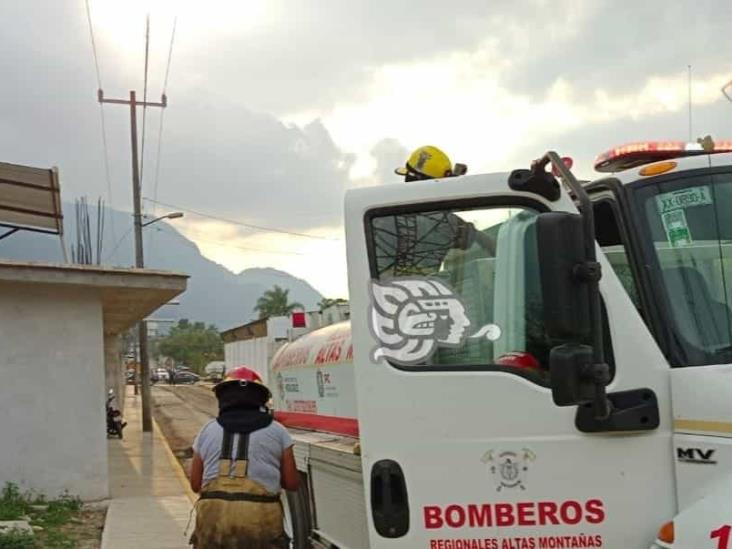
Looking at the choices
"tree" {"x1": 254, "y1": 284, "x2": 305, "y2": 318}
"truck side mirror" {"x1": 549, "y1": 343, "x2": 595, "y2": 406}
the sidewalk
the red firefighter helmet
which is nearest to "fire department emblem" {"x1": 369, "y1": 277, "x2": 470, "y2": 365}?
"truck side mirror" {"x1": 549, "y1": 343, "x2": 595, "y2": 406}

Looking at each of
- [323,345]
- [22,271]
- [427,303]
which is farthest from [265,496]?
[22,271]

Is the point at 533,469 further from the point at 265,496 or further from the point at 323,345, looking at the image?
the point at 323,345

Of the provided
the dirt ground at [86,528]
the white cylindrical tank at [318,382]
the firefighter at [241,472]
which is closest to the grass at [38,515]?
the dirt ground at [86,528]

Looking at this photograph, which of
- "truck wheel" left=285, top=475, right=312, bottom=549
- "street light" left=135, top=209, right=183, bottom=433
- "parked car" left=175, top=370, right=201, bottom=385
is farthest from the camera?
"parked car" left=175, top=370, right=201, bottom=385

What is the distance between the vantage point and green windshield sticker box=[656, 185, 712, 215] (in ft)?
8.84

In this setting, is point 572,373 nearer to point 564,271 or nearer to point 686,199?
point 564,271

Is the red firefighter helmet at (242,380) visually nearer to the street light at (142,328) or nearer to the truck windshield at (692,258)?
the truck windshield at (692,258)

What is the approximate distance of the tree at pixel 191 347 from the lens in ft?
385

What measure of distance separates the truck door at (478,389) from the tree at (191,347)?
365 feet

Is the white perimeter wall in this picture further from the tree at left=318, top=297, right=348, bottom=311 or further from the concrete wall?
the concrete wall

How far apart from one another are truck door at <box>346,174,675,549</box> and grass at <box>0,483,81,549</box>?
6.38 m

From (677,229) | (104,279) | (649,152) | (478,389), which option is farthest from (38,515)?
(677,229)

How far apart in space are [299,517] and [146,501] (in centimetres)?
710

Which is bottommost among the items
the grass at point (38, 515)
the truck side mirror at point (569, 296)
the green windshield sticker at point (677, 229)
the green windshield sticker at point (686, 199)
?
the grass at point (38, 515)
